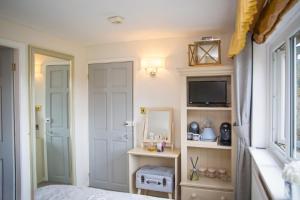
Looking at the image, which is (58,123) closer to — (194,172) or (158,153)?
(158,153)

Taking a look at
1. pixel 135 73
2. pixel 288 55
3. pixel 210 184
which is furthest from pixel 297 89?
pixel 135 73

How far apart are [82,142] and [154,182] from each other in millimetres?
1397

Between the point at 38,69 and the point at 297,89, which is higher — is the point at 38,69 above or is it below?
above

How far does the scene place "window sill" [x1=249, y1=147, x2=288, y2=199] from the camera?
1.25 metres

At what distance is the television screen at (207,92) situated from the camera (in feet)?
9.21

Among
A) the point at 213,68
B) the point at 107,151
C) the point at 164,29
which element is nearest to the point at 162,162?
the point at 107,151

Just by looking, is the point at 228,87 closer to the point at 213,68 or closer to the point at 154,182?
the point at 213,68

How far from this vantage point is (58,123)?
334 centimetres

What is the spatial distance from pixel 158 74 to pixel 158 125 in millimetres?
751

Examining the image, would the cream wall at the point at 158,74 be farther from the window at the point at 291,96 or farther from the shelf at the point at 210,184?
the window at the point at 291,96

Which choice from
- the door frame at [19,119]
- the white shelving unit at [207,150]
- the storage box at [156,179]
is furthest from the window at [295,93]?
the door frame at [19,119]

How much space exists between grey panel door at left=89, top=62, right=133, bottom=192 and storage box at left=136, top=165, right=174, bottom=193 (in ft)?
1.61

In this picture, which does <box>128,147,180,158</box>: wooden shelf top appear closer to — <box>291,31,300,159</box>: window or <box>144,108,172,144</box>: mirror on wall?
<box>144,108,172,144</box>: mirror on wall

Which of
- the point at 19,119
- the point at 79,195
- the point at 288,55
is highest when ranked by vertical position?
the point at 288,55
